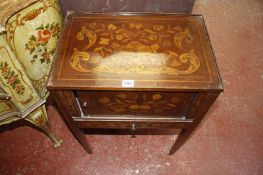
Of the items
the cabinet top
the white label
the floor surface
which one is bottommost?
the floor surface

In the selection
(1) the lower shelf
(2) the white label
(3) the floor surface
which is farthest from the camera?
(3) the floor surface

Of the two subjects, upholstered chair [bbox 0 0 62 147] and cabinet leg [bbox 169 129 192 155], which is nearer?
upholstered chair [bbox 0 0 62 147]

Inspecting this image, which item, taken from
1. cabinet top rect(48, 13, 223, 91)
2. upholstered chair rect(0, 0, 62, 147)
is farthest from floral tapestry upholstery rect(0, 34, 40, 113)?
cabinet top rect(48, 13, 223, 91)

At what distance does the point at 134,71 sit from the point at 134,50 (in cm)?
11

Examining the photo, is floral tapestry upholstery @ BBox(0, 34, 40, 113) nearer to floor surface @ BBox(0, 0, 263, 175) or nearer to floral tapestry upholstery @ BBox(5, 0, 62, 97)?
floral tapestry upholstery @ BBox(5, 0, 62, 97)

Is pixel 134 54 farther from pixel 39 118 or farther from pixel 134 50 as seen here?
pixel 39 118

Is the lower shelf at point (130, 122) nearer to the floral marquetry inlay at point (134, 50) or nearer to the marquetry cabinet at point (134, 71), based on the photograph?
the marquetry cabinet at point (134, 71)

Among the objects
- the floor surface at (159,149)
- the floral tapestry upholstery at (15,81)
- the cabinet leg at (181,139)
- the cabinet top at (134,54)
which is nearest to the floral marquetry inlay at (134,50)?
the cabinet top at (134,54)

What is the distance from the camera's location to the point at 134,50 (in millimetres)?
863

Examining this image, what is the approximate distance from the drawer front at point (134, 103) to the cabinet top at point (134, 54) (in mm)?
70

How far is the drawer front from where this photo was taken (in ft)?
2.74

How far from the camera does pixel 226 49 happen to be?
6.13 feet

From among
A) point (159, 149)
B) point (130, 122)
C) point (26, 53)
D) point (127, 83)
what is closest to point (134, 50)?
point (127, 83)

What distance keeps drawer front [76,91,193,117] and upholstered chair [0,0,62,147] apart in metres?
0.26
